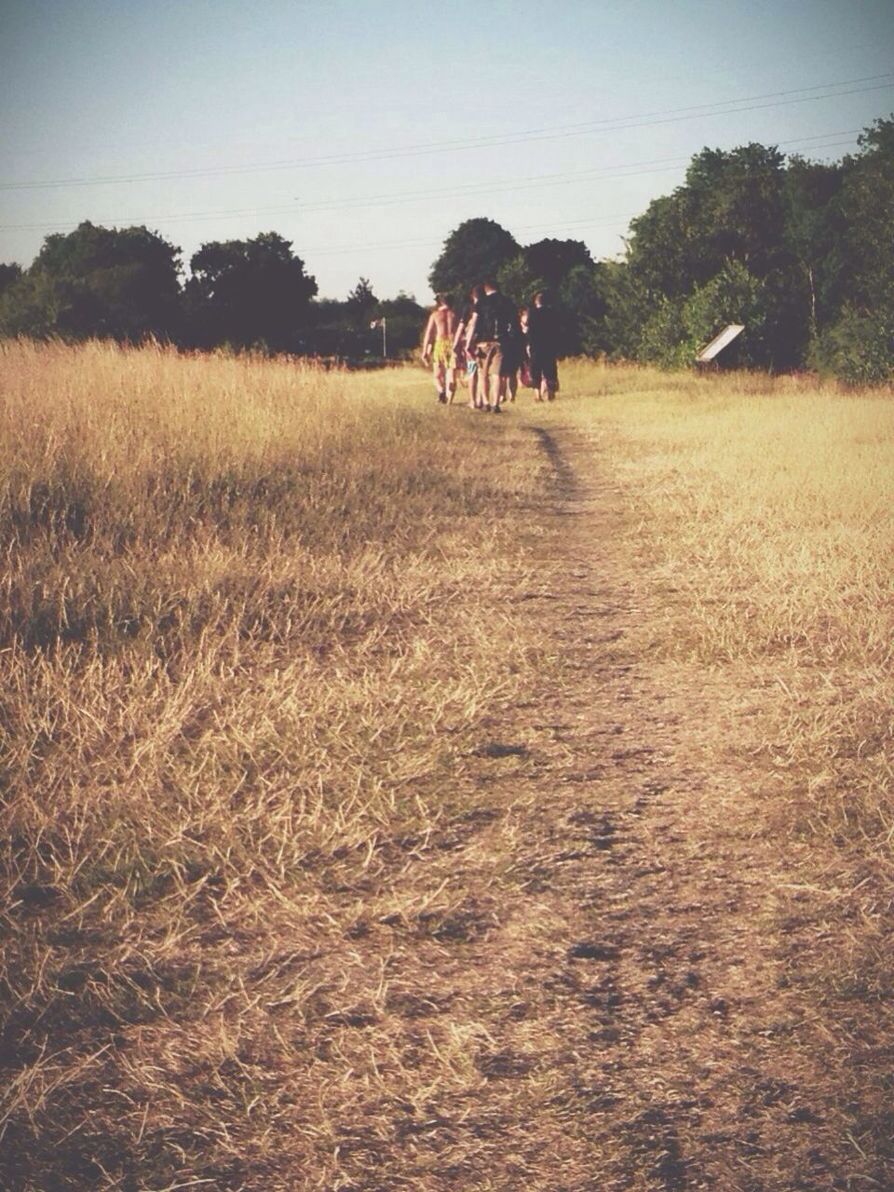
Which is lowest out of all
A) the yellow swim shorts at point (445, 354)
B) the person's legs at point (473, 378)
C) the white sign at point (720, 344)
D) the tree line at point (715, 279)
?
the person's legs at point (473, 378)

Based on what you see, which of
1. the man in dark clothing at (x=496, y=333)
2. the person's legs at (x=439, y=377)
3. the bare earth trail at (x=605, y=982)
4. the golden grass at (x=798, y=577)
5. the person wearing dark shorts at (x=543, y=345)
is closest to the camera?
the bare earth trail at (x=605, y=982)

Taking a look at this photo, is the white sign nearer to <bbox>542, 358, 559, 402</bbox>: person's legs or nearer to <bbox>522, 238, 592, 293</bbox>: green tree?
<bbox>542, 358, 559, 402</bbox>: person's legs

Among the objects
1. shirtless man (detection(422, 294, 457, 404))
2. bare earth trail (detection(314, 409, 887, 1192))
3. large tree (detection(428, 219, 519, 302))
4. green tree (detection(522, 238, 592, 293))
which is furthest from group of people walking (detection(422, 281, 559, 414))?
large tree (detection(428, 219, 519, 302))

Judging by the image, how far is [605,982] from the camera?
6.42 feet

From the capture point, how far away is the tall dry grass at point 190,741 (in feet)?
5.49

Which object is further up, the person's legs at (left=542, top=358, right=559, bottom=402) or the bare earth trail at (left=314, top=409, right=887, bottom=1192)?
the person's legs at (left=542, top=358, right=559, bottom=402)

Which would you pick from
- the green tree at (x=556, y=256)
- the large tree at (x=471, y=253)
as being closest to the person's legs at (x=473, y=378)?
the green tree at (x=556, y=256)

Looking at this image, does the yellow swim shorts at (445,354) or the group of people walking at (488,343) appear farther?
the yellow swim shorts at (445,354)

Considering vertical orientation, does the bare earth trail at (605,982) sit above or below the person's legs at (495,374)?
below

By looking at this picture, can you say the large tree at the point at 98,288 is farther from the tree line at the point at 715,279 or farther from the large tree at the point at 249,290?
the large tree at the point at 249,290

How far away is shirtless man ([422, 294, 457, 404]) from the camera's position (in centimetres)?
1745

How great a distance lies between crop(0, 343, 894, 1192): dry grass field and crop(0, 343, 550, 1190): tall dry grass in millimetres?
13

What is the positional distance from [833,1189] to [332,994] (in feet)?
3.24

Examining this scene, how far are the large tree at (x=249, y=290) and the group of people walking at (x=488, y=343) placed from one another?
31644 mm
